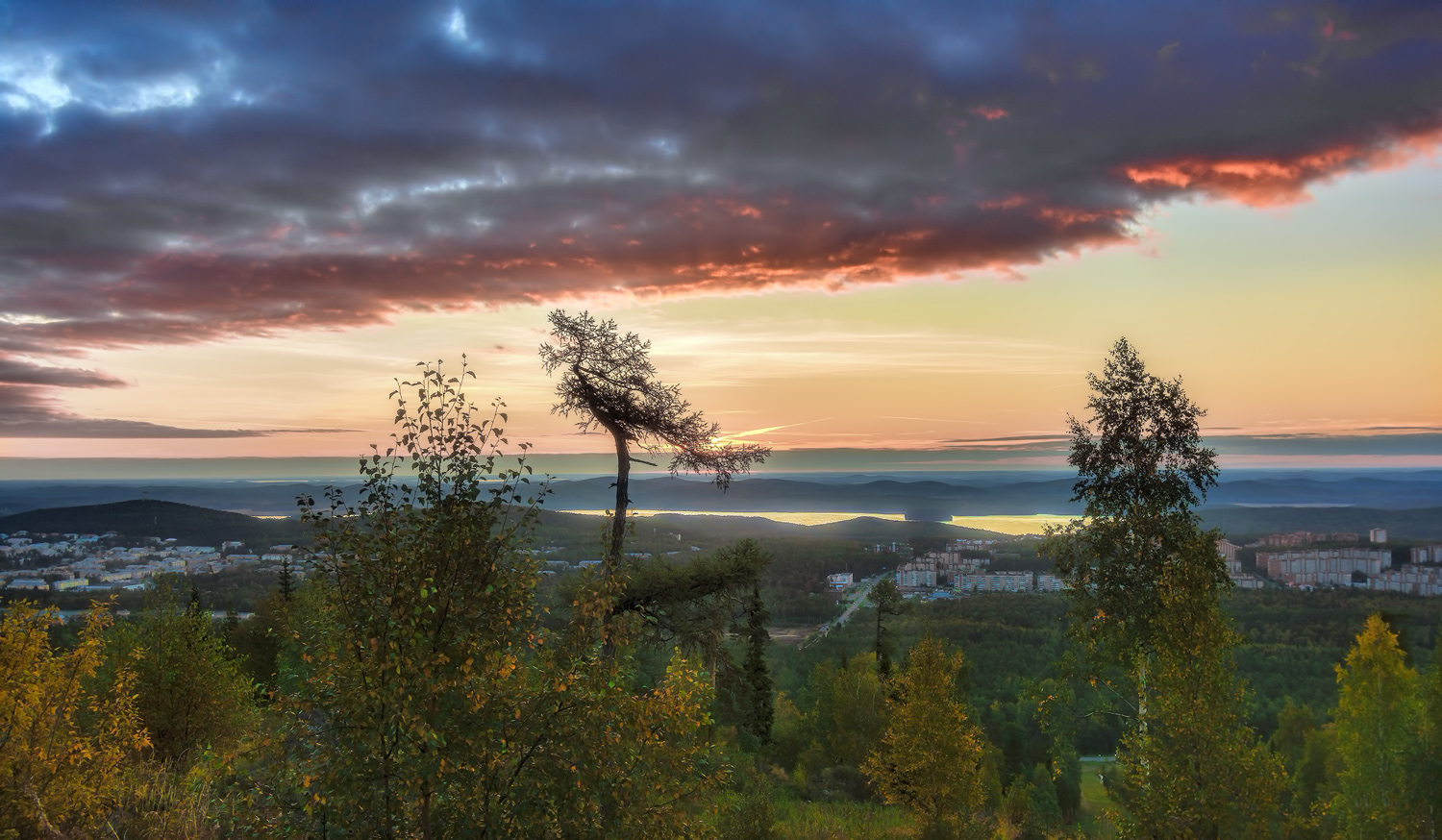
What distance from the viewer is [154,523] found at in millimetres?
143375

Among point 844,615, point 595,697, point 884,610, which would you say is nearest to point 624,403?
point 595,697

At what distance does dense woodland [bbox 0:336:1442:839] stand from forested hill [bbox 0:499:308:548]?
11911 centimetres

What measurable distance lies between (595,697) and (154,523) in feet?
563

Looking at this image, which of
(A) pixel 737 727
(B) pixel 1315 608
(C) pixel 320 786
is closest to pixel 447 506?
(C) pixel 320 786

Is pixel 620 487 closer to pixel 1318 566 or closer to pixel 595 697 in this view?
pixel 595 697

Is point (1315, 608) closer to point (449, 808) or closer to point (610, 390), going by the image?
point (610, 390)

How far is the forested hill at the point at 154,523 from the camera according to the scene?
139500 mm

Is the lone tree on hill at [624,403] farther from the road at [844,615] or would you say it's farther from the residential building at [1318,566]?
the road at [844,615]

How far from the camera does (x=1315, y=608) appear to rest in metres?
62.9

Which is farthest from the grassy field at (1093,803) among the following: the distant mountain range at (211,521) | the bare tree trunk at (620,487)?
the distant mountain range at (211,521)

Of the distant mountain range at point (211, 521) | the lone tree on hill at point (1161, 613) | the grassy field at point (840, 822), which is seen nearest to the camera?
the lone tree on hill at point (1161, 613)

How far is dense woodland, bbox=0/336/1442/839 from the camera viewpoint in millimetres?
8227

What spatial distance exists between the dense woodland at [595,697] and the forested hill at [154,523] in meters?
119

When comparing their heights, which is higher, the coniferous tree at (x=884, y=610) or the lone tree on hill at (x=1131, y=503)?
the lone tree on hill at (x=1131, y=503)
